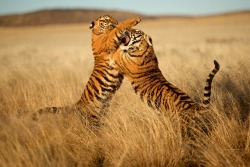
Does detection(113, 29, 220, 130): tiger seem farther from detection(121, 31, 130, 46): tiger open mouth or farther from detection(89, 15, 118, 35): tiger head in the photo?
detection(89, 15, 118, 35): tiger head

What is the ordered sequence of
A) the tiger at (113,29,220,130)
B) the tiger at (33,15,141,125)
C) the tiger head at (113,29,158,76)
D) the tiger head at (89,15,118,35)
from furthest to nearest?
the tiger head at (89,15,118,35) → the tiger head at (113,29,158,76) → the tiger at (33,15,141,125) → the tiger at (113,29,220,130)

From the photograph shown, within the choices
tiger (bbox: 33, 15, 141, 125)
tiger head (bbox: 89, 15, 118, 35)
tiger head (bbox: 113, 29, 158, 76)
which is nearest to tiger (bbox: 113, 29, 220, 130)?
tiger head (bbox: 113, 29, 158, 76)

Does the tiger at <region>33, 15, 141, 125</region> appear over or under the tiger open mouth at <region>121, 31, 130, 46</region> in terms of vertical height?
under

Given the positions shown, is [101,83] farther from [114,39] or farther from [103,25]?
[103,25]

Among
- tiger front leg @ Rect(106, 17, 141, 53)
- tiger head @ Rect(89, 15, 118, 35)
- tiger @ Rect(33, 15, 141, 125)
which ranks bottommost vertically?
tiger @ Rect(33, 15, 141, 125)

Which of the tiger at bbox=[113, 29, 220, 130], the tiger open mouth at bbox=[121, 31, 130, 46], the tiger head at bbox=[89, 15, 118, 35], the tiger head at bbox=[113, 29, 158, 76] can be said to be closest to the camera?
the tiger at bbox=[113, 29, 220, 130]

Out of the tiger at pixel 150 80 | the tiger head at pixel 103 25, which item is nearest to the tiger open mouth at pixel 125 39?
the tiger at pixel 150 80

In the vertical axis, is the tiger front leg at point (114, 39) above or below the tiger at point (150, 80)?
above

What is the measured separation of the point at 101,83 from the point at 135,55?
0.66 m

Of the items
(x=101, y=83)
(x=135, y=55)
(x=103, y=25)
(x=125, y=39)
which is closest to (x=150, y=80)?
(x=135, y=55)

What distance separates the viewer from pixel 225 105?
4891 mm

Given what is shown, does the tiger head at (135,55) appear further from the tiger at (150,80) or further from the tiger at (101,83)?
the tiger at (101,83)

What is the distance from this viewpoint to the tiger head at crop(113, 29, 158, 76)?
469 cm

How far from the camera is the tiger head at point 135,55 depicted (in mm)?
4688
